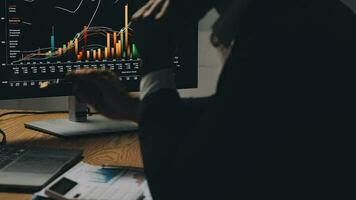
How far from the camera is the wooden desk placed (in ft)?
4.86

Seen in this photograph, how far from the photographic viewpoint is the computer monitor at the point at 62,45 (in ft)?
5.46

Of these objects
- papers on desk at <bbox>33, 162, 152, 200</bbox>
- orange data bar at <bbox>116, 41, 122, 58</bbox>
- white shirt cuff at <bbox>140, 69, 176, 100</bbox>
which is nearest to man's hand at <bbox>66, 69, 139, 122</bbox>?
papers on desk at <bbox>33, 162, 152, 200</bbox>

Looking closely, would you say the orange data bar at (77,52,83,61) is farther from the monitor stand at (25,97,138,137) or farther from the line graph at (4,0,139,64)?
the monitor stand at (25,97,138,137)

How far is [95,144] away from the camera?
5.31 feet

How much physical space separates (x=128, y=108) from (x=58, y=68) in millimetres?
442

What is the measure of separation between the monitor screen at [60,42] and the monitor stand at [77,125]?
0.09 meters

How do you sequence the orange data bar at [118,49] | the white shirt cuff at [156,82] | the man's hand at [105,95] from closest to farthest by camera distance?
the white shirt cuff at [156,82] → the man's hand at [105,95] → the orange data bar at [118,49]

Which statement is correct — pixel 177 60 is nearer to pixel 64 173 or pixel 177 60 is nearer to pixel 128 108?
pixel 128 108

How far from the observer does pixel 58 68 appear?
1726 mm

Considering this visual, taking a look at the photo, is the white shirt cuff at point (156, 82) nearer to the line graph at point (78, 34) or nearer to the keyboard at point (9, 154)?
the keyboard at point (9, 154)

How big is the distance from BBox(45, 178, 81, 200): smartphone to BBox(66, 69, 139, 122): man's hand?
20cm

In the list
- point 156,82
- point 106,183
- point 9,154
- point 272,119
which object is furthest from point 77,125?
point 272,119

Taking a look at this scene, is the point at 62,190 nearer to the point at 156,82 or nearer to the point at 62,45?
the point at 156,82

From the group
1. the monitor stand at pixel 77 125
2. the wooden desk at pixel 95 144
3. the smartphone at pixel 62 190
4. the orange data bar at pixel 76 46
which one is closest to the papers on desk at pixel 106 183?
the smartphone at pixel 62 190
